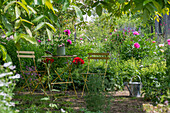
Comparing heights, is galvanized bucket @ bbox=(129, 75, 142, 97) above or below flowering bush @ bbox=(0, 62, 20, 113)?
below

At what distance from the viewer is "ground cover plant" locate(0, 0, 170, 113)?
1.35 m

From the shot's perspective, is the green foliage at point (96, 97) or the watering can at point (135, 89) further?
the watering can at point (135, 89)

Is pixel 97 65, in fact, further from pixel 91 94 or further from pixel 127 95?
pixel 91 94

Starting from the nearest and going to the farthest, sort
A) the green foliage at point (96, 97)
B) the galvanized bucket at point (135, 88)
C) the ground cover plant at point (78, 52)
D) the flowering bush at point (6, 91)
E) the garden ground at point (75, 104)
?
the flowering bush at point (6, 91) → the ground cover plant at point (78, 52) → the green foliage at point (96, 97) → the garden ground at point (75, 104) → the galvanized bucket at point (135, 88)

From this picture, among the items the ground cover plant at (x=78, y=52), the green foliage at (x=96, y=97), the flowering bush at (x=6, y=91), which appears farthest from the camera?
the green foliage at (x=96, y=97)

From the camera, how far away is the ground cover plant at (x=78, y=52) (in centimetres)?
135

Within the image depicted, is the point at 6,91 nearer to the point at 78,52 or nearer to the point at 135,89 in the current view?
the point at 135,89

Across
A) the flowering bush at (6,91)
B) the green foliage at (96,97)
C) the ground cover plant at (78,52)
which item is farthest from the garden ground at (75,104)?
the flowering bush at (6,91)

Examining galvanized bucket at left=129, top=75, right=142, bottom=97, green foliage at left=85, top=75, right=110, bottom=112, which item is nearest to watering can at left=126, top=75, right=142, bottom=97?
galvanized bucket at left=129, top=75, right=142, bottom=97

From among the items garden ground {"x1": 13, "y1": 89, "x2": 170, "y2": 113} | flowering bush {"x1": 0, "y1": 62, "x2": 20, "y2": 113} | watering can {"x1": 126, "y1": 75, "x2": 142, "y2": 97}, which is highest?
flowering bush {"x1": 0, "y1": 62, "x2": 20, "y2": 113}

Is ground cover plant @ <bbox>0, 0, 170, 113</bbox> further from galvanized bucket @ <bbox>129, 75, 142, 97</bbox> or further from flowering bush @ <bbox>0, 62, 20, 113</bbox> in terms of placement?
galvanized bucket @ <bbox>129, 75, 142, 97</bbox>

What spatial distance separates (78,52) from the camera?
6043 millimetres

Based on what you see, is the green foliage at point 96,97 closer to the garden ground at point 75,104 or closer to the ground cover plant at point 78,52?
the ground cover plant at point 78,52

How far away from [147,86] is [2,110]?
3.20 m
